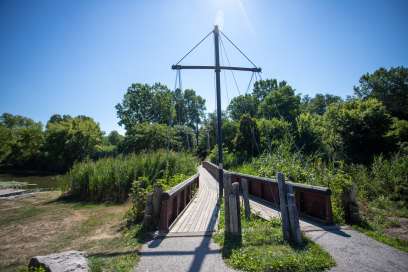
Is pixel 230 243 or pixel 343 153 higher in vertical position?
pixel 343 153

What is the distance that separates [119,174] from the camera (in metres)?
9.34

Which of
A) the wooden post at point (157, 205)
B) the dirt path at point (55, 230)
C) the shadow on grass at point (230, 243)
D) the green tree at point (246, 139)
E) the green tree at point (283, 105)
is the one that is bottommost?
the dirt path at point (55, 230)

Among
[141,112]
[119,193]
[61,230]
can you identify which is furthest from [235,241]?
[141,112]

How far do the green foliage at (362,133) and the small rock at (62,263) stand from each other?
1443 centimetres

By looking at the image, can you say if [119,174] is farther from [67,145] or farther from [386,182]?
[67,145]

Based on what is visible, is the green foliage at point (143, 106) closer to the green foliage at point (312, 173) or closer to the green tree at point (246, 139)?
the green tree at point (246, 139)

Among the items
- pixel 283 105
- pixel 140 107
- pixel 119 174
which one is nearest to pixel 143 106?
pixel 140 107

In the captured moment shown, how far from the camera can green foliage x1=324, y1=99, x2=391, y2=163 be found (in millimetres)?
13266

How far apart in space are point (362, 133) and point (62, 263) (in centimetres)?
1653

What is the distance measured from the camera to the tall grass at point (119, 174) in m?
9.20

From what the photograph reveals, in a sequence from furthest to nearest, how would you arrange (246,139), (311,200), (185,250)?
1. (246,139)
2. (311,200)
3. (185,250)

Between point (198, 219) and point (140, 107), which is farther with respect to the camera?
Result: point (140, 107)

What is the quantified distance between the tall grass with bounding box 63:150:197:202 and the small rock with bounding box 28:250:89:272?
5.54 metres

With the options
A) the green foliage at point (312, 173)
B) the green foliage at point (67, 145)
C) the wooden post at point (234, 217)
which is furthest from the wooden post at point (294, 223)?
the green foliage at point (67, 145)
